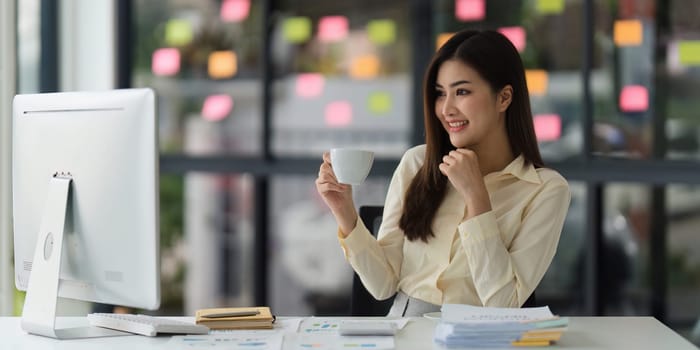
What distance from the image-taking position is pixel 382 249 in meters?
2.26

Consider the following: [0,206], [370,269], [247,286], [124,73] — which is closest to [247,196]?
[247,286]

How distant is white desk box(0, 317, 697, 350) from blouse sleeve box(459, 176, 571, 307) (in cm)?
18

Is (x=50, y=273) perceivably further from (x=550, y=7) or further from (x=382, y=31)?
(x=550, y=7)

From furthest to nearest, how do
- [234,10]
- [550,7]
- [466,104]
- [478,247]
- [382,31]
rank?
[234,10], [382,31], [550,7], [466,104], [478,247]

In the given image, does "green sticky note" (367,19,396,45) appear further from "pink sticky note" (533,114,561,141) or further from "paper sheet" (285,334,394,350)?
"paper sheet" (285,334,394,350)

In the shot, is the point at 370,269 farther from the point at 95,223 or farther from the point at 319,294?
the point at 319,294

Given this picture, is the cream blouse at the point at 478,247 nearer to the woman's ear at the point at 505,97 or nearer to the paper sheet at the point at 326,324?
the woman's ear at the point at 505,97

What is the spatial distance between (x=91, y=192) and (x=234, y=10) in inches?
86.9

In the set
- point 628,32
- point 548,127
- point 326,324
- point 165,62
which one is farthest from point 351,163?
point 165,62

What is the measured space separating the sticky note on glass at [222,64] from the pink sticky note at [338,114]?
45 cm

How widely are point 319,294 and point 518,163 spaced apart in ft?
5.77

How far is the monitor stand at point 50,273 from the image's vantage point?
5.67 feet

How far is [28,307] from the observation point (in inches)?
70.5

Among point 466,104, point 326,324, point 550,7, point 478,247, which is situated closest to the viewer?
point 326,324
